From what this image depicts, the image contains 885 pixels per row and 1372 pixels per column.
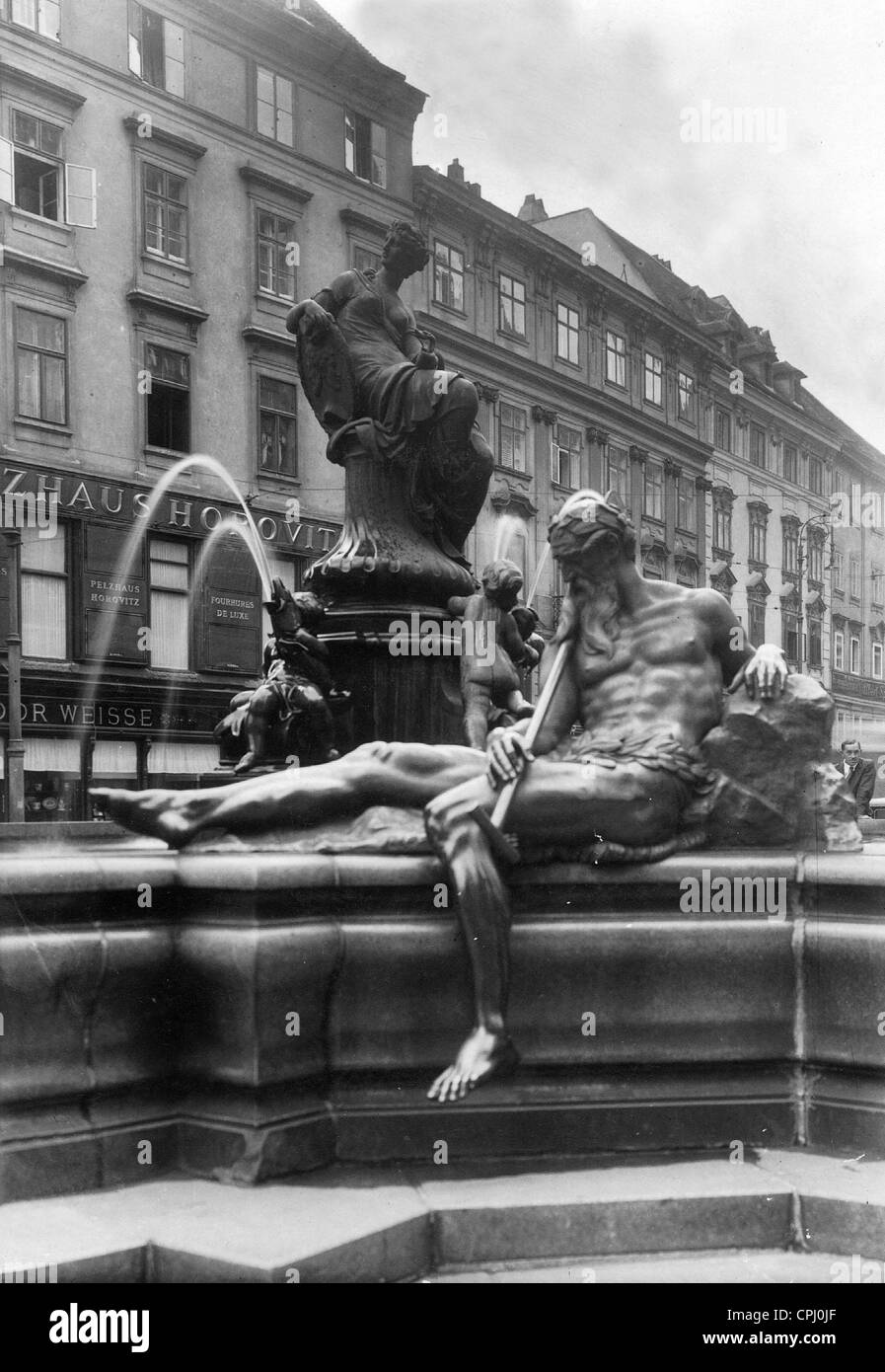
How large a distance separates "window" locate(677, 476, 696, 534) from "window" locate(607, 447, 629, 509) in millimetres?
914

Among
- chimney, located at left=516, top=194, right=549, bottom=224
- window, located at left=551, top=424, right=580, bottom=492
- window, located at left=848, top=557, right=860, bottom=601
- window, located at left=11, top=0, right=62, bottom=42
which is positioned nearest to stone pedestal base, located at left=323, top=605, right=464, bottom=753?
window, located at left=848, top=557, right=860, bottom=601

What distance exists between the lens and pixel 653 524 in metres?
22.8

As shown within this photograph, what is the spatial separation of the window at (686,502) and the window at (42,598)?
→ 9964 millimetres

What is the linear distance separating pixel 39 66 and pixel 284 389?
6572 mm

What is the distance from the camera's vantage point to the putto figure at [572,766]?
4.02 metres

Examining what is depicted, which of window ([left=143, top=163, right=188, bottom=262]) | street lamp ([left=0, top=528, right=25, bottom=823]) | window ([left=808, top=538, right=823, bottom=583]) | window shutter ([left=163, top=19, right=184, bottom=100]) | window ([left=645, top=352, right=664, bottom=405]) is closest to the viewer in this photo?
street lamp ([left=0, top=528, right=25, bottom=823])

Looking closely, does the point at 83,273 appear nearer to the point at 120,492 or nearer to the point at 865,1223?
the point at 120,492

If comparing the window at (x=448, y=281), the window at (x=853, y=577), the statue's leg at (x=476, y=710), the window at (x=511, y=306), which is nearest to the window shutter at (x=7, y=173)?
the window at (x=448, y=281)

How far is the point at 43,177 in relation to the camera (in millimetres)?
22906

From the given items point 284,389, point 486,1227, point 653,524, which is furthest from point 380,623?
point 284,389

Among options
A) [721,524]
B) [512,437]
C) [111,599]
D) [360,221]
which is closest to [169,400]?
[111,599]

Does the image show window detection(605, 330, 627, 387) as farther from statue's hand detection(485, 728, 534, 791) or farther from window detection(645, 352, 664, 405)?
statue's hand detection(485, 728, 534, 791)

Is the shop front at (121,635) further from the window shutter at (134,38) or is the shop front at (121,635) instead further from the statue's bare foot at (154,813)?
the statue's bare foot at (154,813)

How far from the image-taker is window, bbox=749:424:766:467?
25755 millimetres
